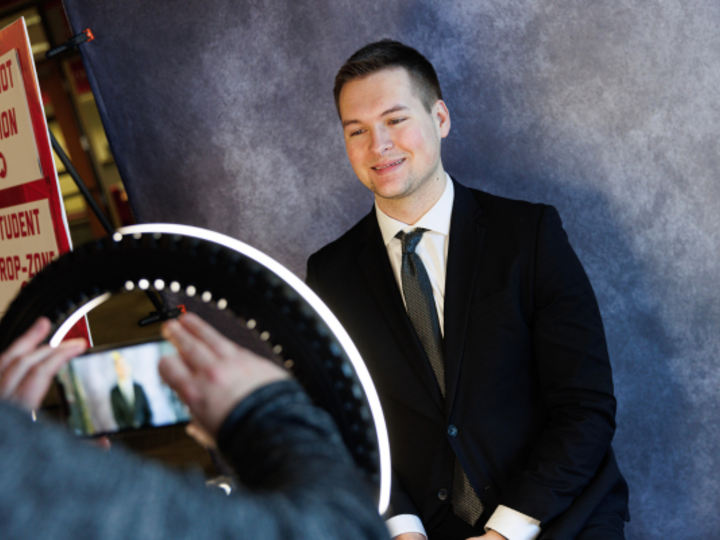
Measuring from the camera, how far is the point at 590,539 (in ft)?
3.74

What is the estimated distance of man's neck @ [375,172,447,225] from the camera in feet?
4.54

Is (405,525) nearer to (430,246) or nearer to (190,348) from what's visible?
(430,246)

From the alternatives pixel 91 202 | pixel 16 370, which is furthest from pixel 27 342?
pixel 91 202

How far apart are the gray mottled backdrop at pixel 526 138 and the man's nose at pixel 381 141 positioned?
37 cm

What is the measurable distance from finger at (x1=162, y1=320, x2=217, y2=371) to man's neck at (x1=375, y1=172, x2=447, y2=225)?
102cm

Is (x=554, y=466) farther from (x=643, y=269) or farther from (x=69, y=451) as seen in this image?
(x=69, y=451)

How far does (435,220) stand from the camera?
136cm

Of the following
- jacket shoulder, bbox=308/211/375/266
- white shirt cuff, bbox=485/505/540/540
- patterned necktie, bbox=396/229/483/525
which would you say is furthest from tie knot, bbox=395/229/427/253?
white shirt cuff, bbox=485/505/540/540

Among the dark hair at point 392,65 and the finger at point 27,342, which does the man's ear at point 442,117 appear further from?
the finger at point 27,342

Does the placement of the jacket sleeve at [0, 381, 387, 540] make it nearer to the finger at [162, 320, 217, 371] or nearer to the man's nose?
the finger at [162, 320, 217, 371]

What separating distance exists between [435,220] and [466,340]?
320mm

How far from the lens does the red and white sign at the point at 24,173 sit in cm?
160

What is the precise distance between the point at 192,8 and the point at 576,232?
4.63ft

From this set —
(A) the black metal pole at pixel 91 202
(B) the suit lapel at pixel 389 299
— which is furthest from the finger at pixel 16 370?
(A) the black metal pole at pixel 91 202
